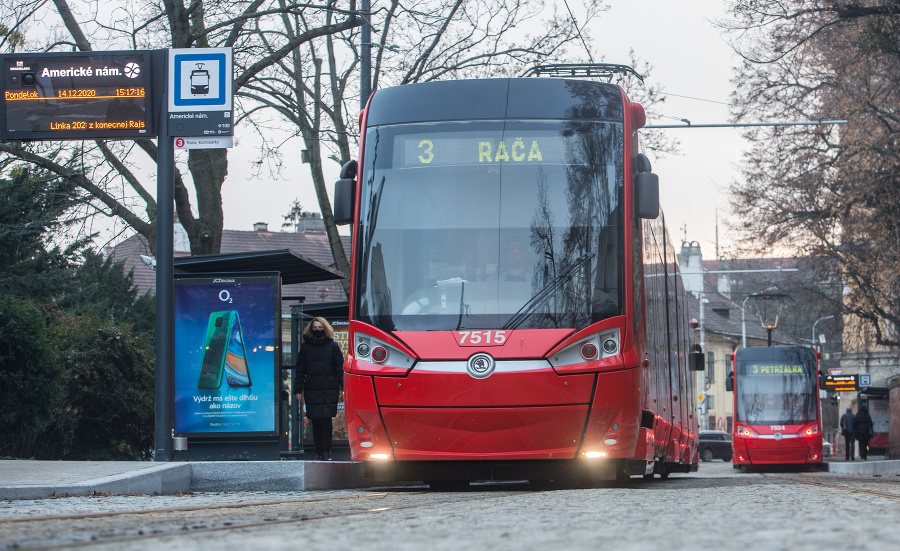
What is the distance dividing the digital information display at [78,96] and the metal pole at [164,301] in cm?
27

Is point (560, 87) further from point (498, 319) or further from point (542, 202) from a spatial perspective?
point (498, 319)

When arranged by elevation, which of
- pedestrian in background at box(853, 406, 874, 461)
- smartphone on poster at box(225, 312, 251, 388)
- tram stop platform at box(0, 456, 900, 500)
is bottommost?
pedestrian in background at box(853, 406, 874, 461)

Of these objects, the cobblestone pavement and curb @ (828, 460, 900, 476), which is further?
curb @ (828, 460, 900, 476)

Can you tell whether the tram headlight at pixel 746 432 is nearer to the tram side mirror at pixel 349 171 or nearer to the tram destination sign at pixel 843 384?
the tram destination sign at pixel 843 384

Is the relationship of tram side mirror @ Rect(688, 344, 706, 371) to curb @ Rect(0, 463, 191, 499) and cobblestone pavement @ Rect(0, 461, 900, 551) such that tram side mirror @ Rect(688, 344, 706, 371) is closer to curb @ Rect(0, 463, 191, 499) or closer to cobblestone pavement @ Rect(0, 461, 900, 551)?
curb @ Rect(0, 463, 191, 499)

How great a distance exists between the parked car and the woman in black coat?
4194 cm

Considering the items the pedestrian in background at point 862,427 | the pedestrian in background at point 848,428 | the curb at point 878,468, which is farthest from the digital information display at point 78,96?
the pedestrian in background at point 848,428

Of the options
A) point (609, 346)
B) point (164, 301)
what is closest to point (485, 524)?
point (609, 346)

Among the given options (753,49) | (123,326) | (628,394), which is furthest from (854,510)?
(753,49)

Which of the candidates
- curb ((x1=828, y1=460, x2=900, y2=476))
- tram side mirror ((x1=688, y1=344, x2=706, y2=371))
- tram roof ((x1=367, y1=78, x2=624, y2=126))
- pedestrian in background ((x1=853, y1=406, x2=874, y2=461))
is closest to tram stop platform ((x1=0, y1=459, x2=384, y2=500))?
tram roof ((x1=367, y1=78, x2=624, y2=126))

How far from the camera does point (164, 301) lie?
38.3 feet

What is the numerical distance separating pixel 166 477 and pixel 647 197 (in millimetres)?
4555

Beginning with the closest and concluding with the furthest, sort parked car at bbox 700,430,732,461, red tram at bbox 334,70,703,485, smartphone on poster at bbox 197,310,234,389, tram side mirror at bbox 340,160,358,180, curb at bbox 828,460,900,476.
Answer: red tram at bbox 334,70,703,485 < tram side mirror at bbox 340,160,358,180 < smartphone on poster at bbox 197,310,234,389 < curb at bbox 828,460,900,476 < parked car at bbox 700,430,732,461

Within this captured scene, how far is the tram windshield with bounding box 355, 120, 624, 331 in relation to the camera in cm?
951
